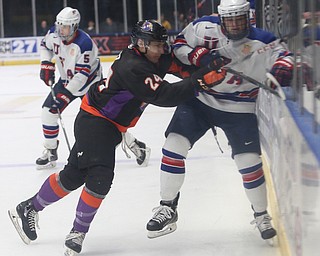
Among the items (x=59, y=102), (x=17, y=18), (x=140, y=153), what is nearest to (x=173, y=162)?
(x=140, y=153)

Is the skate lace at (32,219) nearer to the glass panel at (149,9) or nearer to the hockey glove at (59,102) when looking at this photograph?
the hockey glove at (59,102)

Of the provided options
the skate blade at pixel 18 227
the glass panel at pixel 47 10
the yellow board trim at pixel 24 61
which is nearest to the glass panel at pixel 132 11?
the glass panel at pixel 47 10

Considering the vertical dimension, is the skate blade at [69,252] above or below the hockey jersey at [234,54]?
below

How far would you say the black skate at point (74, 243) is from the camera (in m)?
2.99

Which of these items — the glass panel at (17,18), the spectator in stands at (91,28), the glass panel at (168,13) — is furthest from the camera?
the glass panel at (17,18)

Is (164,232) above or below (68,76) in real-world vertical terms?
below

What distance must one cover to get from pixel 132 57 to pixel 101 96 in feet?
0.77

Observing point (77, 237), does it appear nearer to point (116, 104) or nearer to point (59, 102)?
point (116, 104)

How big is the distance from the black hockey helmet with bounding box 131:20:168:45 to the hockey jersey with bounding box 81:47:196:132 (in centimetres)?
6

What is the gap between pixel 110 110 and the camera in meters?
3.04

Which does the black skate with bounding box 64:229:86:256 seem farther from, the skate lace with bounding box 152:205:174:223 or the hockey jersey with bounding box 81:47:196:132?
the hockey jersey with bounding box 81:47:196:132

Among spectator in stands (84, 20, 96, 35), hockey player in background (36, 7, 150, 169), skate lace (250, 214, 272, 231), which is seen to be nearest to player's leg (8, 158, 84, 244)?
skate lace (250, 214, 272, 231)

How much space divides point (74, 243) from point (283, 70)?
1058 millimetres

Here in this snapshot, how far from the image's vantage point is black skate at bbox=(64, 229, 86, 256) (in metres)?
2.99
